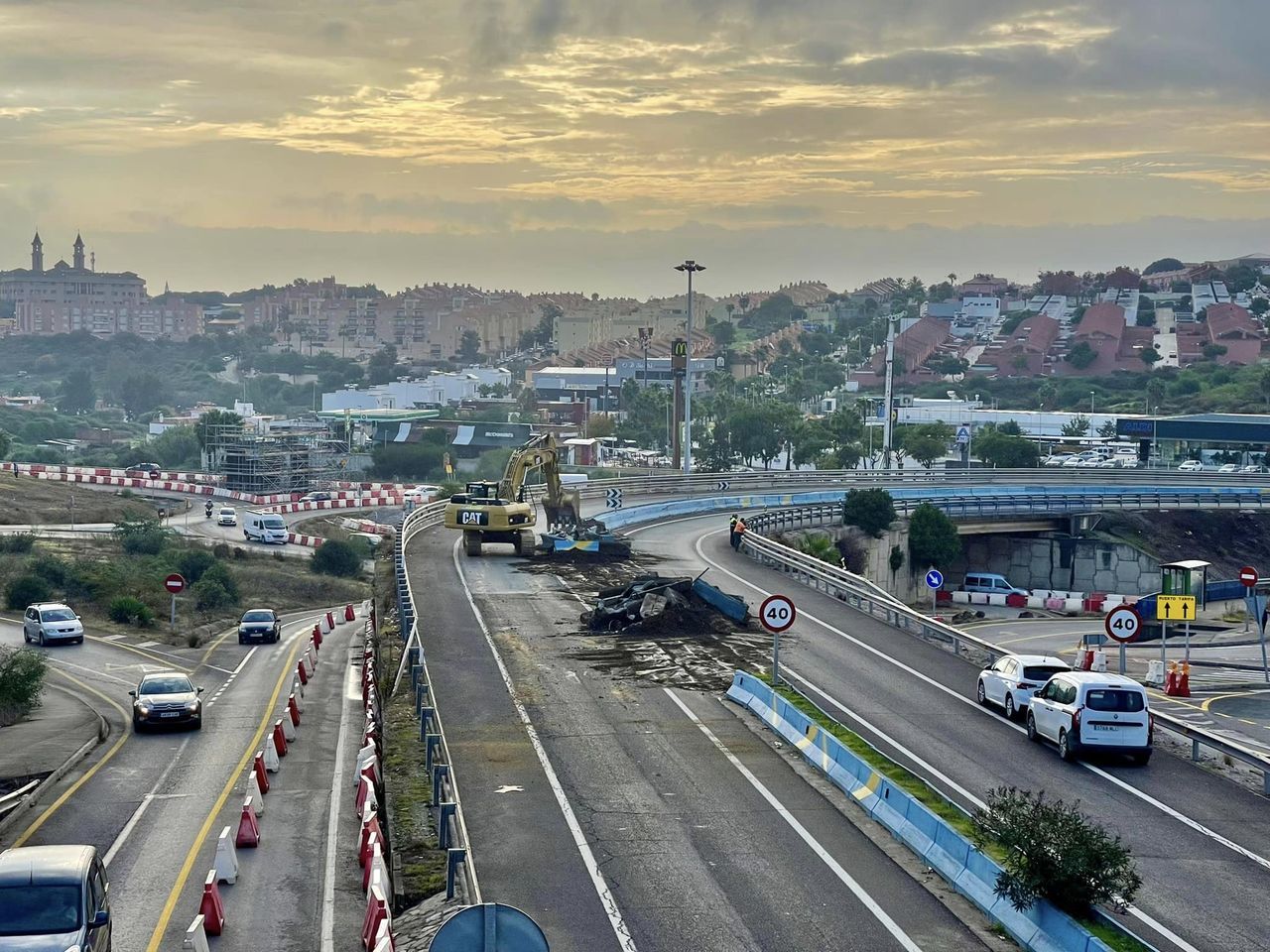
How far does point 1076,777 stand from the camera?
22688 millimetres

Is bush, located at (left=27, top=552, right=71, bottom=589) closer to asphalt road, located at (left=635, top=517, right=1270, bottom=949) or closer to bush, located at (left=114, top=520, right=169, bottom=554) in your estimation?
bush, located at (left=114, top=520, right=169, bottom=554)

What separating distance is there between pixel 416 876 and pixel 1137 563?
7297 centimetres

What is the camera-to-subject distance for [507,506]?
5175cm

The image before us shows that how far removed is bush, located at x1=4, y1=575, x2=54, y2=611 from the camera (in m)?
55.9

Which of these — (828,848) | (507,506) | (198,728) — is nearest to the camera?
(828,848)

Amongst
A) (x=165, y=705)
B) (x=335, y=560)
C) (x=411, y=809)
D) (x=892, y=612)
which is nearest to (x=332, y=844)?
(x=411, y=809)

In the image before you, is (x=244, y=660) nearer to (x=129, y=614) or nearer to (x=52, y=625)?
(x=52, y=625)

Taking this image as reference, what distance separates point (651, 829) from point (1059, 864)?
5.77m

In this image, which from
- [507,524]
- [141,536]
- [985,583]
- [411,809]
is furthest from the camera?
[141,536]

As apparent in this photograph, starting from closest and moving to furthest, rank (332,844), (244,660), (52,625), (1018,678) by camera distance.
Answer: (332,844) < (1018,678) < (244,660) < (52,625)

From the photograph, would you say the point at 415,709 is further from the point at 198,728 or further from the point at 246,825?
the point at 198,728

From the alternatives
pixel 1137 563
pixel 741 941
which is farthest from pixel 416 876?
pixel 1137 563

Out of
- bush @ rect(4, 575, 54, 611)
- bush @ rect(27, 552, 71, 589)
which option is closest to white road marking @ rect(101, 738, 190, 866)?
bush @ rect(4, 575, 54, 611)

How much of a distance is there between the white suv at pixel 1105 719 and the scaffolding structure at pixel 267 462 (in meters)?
99.3
